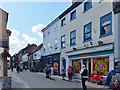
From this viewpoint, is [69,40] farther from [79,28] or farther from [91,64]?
[91,64]

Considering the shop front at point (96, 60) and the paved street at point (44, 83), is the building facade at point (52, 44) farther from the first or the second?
the paved street at point (44, 83)

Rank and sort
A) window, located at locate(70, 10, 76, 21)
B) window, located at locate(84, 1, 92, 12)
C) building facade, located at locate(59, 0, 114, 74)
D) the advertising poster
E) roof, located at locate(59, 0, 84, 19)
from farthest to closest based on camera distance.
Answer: window, located at locate(70, 10, 76, 21) < roof, located at locate(59, 0, 84, 19) < window, located at locate(84, 1, 92, 12) < the advertising poster < building facade, located at locate(59, 0, 114, 74)

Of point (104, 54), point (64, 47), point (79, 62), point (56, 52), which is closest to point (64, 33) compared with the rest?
point (64, 47)

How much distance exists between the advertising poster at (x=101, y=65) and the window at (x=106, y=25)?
215 cm

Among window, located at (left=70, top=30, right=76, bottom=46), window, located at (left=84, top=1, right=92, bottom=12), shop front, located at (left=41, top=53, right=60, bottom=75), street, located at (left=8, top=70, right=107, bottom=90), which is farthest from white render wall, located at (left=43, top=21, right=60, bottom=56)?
street, located at (left=8, top=70, right=107, bottom=90)

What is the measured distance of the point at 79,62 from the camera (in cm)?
2800

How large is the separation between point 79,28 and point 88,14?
2.78 metres

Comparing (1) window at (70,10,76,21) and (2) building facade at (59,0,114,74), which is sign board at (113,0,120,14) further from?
(1) window at (70,10,76,21)

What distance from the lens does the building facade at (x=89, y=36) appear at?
69.7ft

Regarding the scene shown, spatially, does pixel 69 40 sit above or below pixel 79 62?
above

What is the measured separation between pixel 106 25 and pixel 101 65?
3.49m

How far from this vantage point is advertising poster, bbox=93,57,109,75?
21.4 metres

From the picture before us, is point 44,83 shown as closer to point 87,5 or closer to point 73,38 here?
point 87,5

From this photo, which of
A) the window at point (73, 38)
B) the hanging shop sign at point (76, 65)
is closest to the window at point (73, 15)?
the window at point (73, 38)
